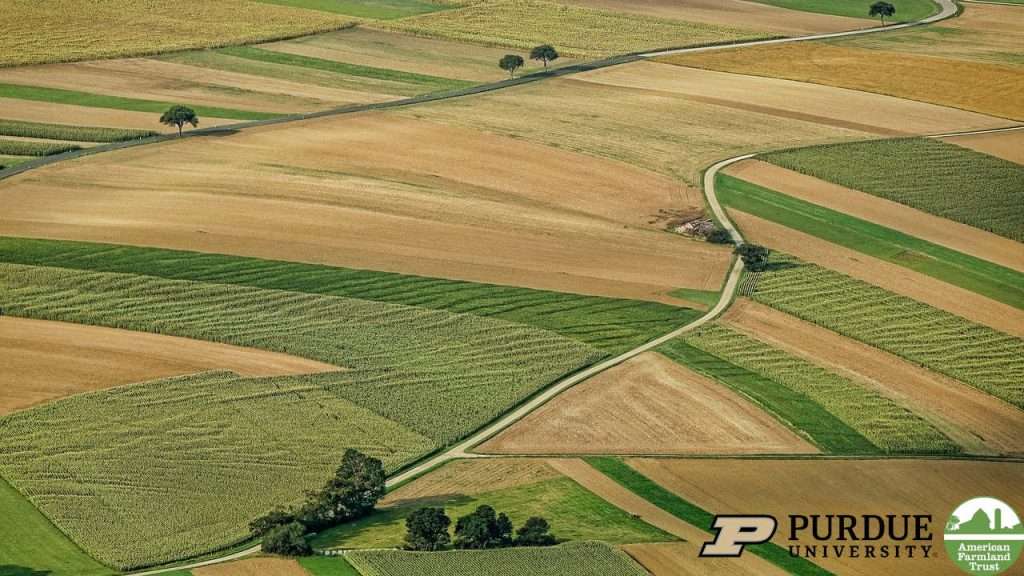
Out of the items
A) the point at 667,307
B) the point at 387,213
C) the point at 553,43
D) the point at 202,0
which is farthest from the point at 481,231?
the point at 202,0

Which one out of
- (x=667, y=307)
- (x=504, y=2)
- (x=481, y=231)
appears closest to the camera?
(x=667, y=307)

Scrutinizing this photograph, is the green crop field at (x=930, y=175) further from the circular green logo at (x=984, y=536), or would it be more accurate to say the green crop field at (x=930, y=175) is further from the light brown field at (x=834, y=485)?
the circular green logo at (x=984, y=536)

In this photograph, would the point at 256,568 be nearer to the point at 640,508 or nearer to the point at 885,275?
the point at 640,508

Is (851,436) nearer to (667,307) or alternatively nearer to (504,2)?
(667,307)

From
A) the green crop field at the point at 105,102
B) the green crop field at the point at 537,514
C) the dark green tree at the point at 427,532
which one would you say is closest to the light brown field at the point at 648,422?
the green crop field at the point at 537,514

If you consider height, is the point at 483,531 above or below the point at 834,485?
above

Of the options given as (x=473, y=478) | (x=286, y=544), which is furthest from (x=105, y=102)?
(x=286, y=544)
